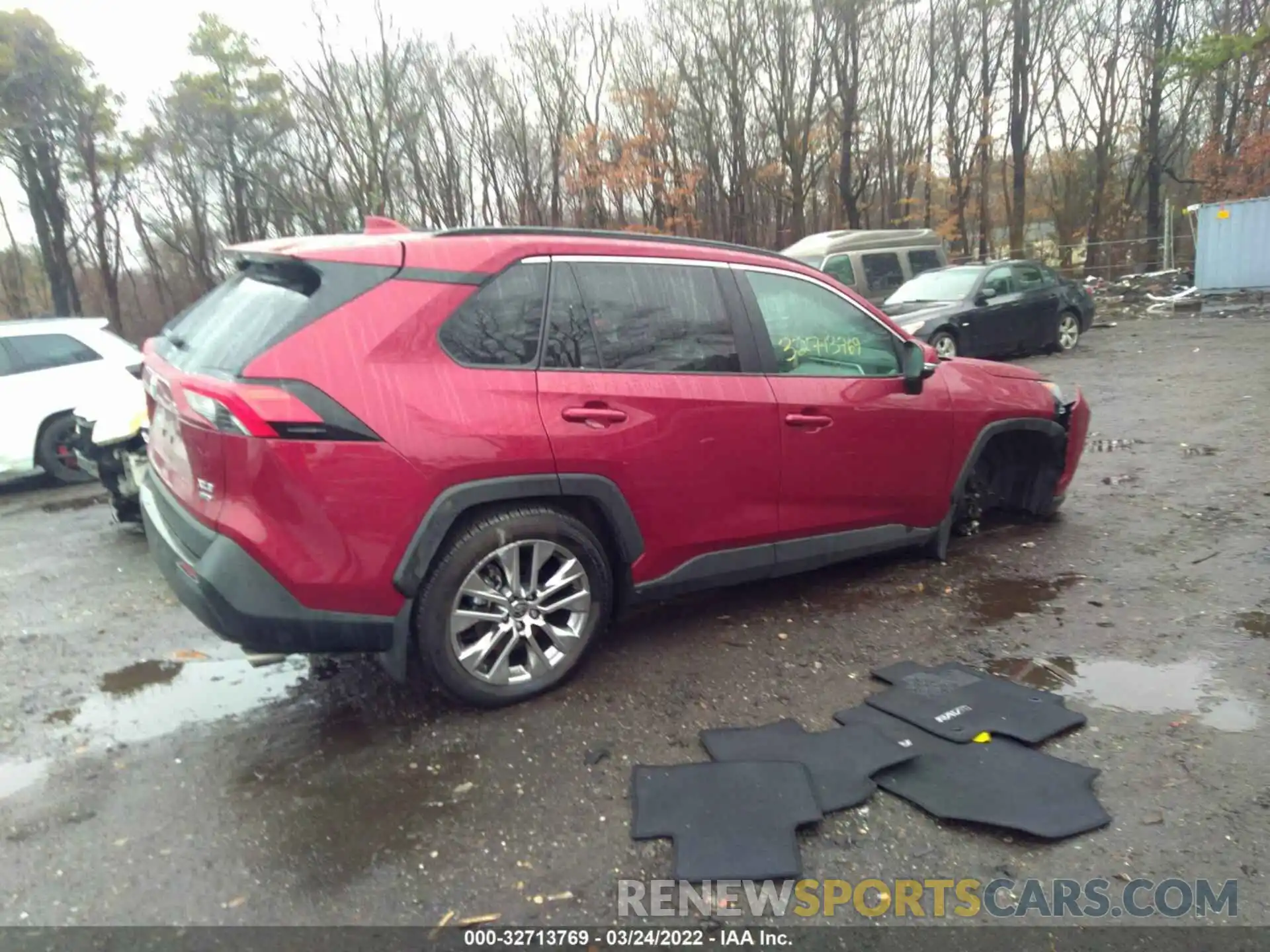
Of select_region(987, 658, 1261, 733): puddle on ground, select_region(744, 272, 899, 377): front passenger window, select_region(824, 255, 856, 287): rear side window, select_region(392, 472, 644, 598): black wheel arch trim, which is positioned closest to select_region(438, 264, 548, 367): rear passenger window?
select_region(392, 472, 644, 598): black wheel arch trim

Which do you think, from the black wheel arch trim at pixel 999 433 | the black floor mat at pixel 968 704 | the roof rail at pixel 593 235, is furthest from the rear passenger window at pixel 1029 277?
the black floor mat at pixel 968 704

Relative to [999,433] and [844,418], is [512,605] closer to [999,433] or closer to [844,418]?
[844,418]

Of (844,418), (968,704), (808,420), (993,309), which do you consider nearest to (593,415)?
(808,420)

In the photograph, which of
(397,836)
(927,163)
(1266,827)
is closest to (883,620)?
(1266,827)

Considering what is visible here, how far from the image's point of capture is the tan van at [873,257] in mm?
15859

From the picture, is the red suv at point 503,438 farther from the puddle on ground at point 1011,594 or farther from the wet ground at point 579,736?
the puddle on ground at point 1011,594

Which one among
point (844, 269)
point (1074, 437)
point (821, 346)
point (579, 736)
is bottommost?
point (579, 736)

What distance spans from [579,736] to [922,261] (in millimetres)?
15609

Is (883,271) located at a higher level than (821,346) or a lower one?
higher

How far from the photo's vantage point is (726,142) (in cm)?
3356

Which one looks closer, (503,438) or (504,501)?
(503,438)

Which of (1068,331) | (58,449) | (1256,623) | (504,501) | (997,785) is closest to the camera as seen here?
(997,785)

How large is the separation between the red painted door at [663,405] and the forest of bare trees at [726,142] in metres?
26.1

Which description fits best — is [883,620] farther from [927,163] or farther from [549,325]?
[927,163]
